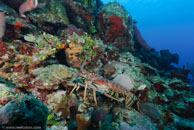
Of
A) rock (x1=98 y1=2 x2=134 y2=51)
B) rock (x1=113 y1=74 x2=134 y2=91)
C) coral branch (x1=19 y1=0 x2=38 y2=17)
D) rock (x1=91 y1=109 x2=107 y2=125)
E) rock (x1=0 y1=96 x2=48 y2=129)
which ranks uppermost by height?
rock (x1=98 y1=2 x2=134 y2=51)

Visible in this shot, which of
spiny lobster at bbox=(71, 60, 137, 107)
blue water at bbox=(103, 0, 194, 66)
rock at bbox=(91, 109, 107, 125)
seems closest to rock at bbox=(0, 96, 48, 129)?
rock at bbox=(91, 109, 107, 125)

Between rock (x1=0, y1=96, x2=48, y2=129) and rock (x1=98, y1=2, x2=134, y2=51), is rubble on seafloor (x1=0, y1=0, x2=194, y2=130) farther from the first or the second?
rock (x1=98, y1=2, x2=134, y2=51)

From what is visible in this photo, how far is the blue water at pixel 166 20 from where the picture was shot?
359 ft

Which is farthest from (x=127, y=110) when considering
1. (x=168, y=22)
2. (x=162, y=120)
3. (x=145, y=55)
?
(x=168, y=22)

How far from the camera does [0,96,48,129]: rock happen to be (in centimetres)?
111

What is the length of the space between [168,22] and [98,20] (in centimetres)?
15388

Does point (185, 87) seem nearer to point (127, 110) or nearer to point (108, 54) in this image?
point (127, 110)

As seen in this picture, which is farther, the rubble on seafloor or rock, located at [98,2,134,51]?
rock, located at [98,2,134,51]

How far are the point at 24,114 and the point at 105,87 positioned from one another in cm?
299

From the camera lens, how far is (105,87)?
3.94 metres

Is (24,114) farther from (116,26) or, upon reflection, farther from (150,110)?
(116,26)

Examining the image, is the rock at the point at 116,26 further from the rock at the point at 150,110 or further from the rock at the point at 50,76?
the rock at the point at 50,76

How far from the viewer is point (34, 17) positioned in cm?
584

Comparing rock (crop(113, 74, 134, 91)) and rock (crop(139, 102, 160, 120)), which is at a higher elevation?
rock (crop(113, 74, 134, 91))
